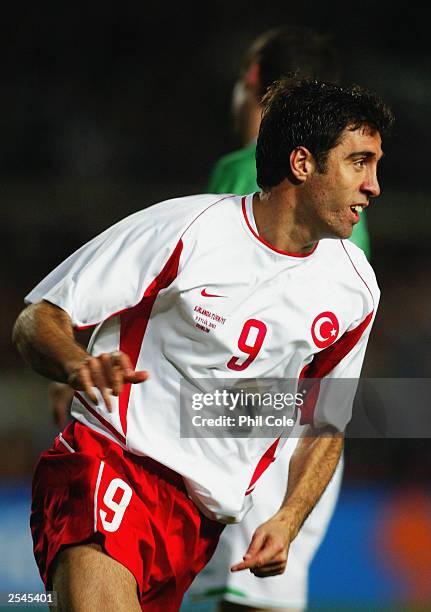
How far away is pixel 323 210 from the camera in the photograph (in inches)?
105

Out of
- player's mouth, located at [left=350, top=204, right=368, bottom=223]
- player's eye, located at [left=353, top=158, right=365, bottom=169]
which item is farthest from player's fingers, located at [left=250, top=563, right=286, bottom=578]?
player's eye, located at [left=353, top=158, right=365, bottom=169]

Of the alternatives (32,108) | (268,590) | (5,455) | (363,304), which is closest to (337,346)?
(363,304)

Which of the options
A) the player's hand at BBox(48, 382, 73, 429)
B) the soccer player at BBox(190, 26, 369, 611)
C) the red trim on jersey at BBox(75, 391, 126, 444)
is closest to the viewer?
the red trim on jersey at BBox(75, 391, 126, 444)

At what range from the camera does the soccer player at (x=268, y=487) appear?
11.6 feet

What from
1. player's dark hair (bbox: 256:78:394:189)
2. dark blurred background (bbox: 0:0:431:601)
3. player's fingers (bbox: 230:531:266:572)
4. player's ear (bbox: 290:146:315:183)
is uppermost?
dark blurred background (bbox: 0:0:431:601)

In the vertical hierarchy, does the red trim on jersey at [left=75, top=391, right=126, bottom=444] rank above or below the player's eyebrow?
below

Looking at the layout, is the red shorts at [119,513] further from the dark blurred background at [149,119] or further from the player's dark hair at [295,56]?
the dark blurred background at [149,119]

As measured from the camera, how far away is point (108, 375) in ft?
6.69

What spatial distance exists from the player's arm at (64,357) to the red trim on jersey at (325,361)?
0.71m

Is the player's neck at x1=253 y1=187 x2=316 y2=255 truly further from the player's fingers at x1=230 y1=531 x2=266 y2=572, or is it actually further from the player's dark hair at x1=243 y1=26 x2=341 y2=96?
the player's dark hair at x1=243 y1=26 x2=341 y2=96

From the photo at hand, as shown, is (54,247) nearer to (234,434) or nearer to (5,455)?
(5,455)

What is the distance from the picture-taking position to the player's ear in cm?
269

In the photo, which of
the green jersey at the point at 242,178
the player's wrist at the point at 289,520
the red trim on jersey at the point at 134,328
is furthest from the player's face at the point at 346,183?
the green jersey at the point at 242,178

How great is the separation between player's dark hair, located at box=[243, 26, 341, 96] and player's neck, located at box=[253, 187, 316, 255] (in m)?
1.36
